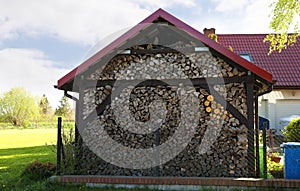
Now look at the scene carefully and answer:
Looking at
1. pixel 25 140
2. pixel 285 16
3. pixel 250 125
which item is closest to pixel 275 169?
pixel 250 125

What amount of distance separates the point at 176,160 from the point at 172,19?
333 cm

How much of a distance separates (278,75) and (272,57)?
64.4 inches

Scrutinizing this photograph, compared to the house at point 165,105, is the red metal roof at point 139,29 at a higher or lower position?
higher

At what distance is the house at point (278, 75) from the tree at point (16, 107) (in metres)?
42.5

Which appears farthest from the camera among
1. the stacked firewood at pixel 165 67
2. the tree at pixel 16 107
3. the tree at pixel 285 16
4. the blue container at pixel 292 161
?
the tree at pixel 16 107

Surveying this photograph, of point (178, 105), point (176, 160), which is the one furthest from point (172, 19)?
point (176, 160)

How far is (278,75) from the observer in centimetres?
1777

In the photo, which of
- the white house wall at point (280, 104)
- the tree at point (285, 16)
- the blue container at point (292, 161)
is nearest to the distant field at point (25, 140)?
the blue container at point (292, 161)

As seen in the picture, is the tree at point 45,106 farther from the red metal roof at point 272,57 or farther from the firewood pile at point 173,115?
the firewood pile at point 173,115

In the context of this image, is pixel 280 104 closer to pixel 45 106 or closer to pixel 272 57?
pixel 272 57

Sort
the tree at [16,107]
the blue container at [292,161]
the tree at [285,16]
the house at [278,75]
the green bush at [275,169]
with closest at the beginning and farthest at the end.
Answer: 1. the blue container at [292,161]
2. the green bush at [275,169]
3. the tree at [285,16]
4. the house at [278,75]
5. the tree at [16,107]

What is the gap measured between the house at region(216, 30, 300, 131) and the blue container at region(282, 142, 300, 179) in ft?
34.8

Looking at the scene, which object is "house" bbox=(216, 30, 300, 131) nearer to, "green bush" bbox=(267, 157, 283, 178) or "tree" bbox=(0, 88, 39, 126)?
"green bush" bbox=(267, 157, 283, 178)

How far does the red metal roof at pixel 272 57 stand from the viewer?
17.5 meters
